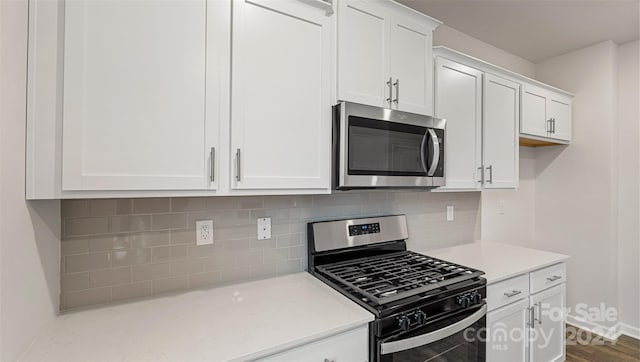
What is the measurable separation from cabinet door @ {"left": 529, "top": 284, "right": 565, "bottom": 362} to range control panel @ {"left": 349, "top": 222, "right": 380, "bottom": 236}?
110 cm

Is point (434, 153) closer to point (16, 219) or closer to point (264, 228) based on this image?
point (264, 228)

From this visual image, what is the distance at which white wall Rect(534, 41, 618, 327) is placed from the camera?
9.25 feet

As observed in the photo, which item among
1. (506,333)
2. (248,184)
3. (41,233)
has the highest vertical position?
(248,184)

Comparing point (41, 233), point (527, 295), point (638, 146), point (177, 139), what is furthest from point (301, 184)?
point (638, 146)

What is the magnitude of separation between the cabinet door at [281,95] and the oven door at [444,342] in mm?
761

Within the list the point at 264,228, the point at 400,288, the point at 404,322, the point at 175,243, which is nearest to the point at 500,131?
the point at 400,288

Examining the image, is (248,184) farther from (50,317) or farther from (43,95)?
(50,317)

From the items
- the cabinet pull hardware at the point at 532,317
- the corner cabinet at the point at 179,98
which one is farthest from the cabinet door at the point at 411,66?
the cabinet pull hardware at the point at 532,317

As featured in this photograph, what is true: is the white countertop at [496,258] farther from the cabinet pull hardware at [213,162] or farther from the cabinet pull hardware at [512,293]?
the cabinet pull hardware at [213,162]

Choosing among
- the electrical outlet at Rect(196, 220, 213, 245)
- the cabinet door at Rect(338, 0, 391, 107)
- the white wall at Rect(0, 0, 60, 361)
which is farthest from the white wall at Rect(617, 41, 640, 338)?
the white wall at Rect(0, 0, 60, 361)

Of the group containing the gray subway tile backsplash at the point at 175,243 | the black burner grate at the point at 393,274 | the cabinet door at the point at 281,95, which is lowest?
the black burner grate at the point at 393,274

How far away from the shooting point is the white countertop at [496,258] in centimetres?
185

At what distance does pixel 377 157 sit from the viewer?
159cm

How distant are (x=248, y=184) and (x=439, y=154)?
115 cm
